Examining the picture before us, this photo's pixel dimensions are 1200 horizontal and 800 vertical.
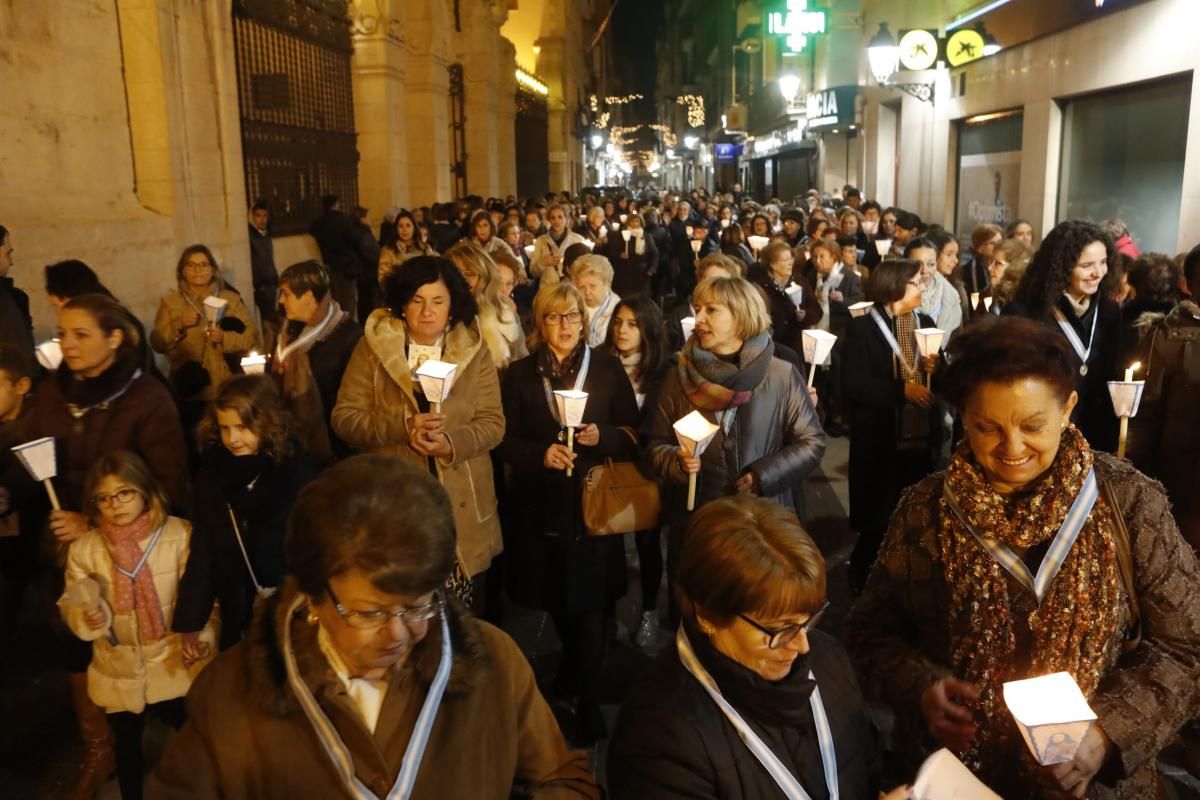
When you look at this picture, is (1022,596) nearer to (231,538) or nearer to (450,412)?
(450,412)

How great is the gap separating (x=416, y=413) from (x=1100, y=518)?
2.69 m

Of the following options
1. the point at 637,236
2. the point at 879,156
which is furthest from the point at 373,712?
the point at 879,156

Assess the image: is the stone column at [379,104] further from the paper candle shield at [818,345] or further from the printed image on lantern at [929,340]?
the printed image on lantern at [929,340]

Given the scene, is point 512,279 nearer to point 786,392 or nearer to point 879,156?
point 786,392

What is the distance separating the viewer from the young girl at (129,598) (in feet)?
11.2

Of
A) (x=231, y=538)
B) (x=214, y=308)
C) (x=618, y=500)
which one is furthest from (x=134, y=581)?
(x=214, y=308)

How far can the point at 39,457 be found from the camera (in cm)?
358

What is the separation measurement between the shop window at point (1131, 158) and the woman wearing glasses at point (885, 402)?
20.6 ft

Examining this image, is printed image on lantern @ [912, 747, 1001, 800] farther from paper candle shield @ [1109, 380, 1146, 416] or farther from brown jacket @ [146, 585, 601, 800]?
paper candle shield @ [1109, 380, 1146, 416]

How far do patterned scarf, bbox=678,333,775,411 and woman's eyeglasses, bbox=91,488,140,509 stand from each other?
213 centimetres

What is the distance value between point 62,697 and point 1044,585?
4.32 m

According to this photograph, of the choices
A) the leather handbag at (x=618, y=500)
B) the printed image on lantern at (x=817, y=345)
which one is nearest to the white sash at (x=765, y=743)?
the leather handbag at (x=618, y=500)

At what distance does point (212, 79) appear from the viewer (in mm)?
9688

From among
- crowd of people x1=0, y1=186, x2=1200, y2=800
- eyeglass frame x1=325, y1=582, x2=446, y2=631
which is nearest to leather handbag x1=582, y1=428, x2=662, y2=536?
Answer: crowd of people x1=0, y1=186, x2=1200, y2=800
